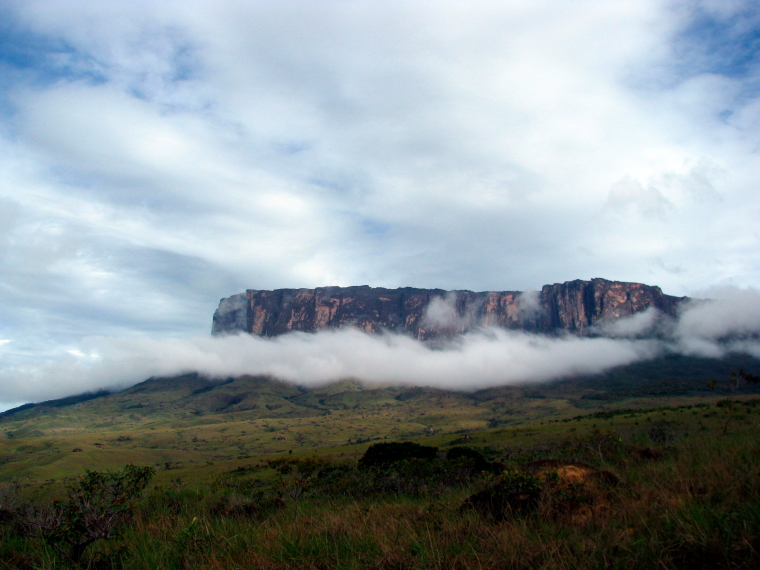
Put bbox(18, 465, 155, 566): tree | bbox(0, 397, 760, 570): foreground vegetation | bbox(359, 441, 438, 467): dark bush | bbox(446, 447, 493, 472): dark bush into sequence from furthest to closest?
bbox(359, 441, 438, 467): dark bush → bbox(446, 447, 493, 472): dark bush → bbox(18, 465, 155, 566): tree → bbox(0, 397, 760, 570): foreground vegetation

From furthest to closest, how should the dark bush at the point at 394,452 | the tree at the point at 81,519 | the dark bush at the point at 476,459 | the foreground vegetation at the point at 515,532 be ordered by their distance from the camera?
the dark bush at the point at 394,452
the dark bush at the point at 476,459
the tree at the point at 81,519
the foreground vegetation at the point at 515,532

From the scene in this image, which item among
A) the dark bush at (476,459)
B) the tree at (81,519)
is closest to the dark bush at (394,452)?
the dark bush at (476,459)

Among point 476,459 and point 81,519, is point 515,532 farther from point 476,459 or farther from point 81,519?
point 476,459

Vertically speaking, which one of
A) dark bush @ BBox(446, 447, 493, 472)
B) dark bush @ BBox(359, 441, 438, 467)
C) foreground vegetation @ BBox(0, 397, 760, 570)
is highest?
foreground vegetation @ BBox(0, 397, 760, 570)

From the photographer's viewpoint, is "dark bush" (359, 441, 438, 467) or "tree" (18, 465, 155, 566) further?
"dark bush" (359, 441, 438, 467)

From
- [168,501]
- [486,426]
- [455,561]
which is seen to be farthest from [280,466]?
[486,426]

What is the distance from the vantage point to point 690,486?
20.6ft

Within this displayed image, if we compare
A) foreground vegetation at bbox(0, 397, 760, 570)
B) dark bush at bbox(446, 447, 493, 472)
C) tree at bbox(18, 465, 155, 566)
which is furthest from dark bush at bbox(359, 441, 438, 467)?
tree at bbox(18, 465, 155, 566)

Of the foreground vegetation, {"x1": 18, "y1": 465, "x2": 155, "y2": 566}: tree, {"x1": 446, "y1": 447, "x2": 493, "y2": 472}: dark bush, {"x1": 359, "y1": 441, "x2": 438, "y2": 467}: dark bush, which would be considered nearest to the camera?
the foreground vegetation

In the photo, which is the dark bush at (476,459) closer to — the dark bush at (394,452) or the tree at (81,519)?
the dark bush at (394,452)

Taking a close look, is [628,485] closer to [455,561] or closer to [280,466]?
[455,561]

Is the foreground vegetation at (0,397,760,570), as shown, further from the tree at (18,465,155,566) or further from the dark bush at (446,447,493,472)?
the dark bush at (446,447,493,472)

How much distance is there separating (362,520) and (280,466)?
4215cm

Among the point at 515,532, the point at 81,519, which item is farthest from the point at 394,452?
the point at 515,532
